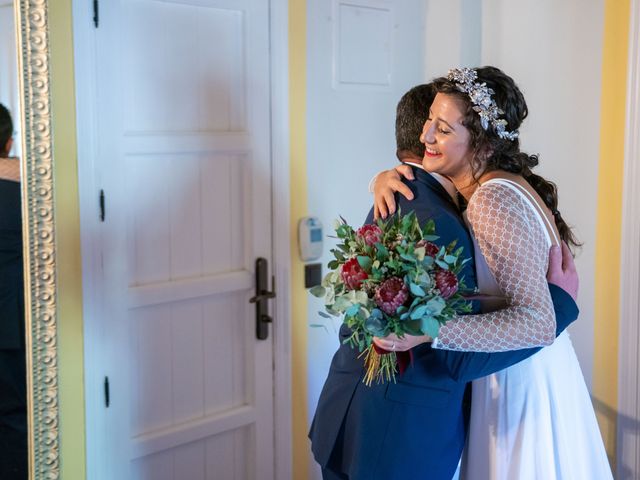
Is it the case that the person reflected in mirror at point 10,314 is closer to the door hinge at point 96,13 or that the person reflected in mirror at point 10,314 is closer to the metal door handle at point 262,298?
the door hinge at point 96,13

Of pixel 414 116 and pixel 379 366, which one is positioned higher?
pixel 414 116

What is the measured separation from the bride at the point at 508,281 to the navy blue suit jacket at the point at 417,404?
0.07m

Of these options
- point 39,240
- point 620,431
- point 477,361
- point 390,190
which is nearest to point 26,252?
point 39,240

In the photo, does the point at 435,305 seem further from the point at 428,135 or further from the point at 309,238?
the point at 309,238

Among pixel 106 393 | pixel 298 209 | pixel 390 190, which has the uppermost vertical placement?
pixel 390 190

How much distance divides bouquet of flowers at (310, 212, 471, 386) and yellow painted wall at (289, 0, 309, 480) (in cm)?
116

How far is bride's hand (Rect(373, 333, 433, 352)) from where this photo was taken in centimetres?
191

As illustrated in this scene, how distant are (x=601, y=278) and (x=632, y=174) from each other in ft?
1.39

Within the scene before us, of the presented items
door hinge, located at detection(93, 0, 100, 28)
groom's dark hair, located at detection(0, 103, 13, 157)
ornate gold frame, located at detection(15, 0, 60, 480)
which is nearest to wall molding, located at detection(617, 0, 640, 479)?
door hinge, located at detection(93, 0, 100, 28)

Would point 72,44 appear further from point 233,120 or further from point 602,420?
point 602,420

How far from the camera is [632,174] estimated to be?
3.06m

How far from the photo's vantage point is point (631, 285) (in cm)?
310

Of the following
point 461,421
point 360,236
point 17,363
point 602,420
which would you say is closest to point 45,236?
point 17,363

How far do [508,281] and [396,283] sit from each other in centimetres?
33
